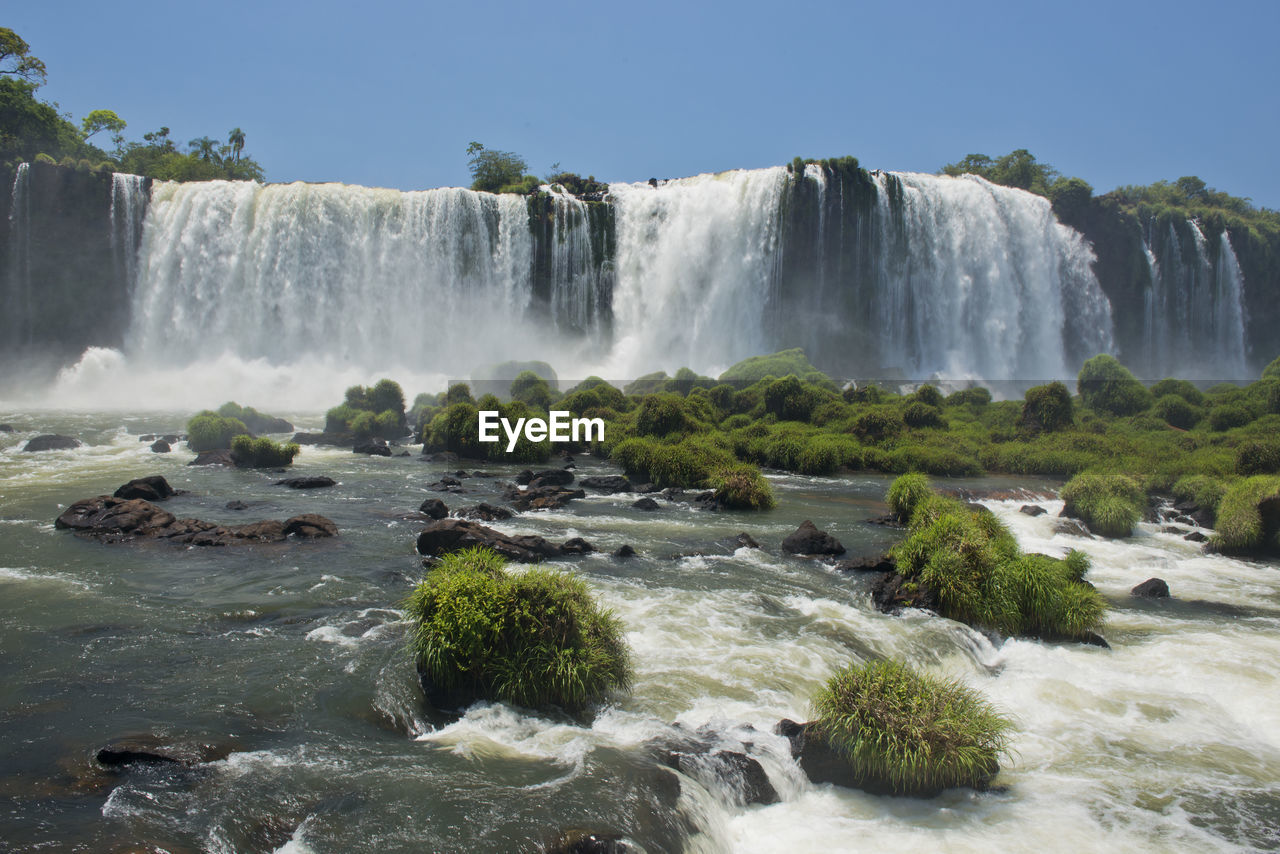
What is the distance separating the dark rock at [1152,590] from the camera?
12.4 m

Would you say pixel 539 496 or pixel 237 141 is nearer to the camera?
pixel 539 496

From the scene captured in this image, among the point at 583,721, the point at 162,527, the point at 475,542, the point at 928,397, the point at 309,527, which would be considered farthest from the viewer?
the point at 928,397

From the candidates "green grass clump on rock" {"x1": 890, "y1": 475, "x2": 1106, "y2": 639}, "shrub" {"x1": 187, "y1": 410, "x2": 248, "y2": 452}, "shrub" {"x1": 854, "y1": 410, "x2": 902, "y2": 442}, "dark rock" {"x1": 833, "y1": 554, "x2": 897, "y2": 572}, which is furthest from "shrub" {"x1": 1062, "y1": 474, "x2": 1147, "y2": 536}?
"shrub" {"x1": 187, "y1": 410, "x2": 248, "y2": 452}

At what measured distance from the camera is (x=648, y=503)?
19.0m

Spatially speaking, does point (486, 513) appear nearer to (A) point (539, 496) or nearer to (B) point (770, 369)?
(A) point (539, 496)

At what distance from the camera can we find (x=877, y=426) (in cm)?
2906

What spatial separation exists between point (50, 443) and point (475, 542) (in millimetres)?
20944

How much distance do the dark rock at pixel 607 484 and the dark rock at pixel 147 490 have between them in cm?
1025

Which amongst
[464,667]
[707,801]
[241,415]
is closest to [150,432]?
[241,415]

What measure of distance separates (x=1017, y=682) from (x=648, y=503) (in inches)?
433

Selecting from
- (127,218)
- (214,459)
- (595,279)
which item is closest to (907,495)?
(214,459)

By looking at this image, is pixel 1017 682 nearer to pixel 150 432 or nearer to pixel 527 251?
pixel 150 432

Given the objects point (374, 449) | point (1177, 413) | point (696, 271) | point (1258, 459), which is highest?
point (696, 271)

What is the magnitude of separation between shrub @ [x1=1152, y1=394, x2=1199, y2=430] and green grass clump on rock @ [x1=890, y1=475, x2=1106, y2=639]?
23132 millimetres
